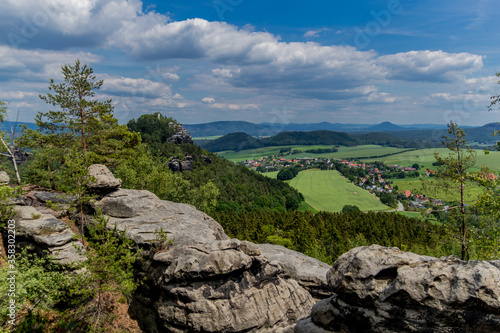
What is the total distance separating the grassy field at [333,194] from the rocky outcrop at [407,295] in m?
115

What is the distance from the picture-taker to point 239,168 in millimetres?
146000

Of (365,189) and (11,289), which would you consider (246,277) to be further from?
(365,189)

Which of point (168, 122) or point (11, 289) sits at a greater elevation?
point (168, 122)

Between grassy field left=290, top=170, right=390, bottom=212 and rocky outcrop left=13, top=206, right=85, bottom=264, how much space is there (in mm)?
114645

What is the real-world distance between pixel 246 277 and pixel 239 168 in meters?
127

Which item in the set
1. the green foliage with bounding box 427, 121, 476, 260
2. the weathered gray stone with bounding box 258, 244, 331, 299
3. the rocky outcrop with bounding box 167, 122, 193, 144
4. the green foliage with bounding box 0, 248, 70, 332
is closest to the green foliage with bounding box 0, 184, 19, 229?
the green foliage with bounding box 0, 248, 70, 332

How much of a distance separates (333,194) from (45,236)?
476 ft

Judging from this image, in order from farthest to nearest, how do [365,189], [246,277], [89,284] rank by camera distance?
[365,189] → [246,277] → [89,284]


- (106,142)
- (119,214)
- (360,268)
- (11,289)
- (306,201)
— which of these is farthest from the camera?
(306,201)

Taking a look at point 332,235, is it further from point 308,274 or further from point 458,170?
point 458,170

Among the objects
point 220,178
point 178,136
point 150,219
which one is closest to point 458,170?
point 150,219

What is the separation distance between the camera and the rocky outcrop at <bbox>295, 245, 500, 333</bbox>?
8.92 meters

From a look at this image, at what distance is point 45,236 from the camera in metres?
18.8

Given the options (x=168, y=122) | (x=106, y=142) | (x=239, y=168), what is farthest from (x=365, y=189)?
(x=106, y=142)
